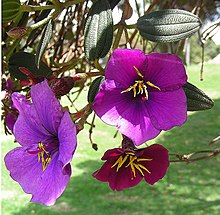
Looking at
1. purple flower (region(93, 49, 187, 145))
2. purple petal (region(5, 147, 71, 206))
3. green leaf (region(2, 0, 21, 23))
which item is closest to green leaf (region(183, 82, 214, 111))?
purple flower (region(93, 49, 187, 145))

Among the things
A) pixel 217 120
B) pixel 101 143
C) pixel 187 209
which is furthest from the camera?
pixel 217 120

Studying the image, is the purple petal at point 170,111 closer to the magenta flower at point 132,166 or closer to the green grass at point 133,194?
the magenta flower at point 132,166

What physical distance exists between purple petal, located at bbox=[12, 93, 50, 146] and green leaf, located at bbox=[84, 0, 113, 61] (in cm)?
9

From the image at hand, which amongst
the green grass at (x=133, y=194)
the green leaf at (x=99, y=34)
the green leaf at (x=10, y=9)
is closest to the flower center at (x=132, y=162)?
the green leaf at (x=99, y=34)

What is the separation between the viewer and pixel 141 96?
47 cm

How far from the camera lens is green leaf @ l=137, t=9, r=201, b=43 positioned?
0.53 meters

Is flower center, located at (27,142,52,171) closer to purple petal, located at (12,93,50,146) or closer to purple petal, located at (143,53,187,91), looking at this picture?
purple petal, located at (12,93,50,146)

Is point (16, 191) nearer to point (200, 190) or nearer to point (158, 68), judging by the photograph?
point (200, 190)

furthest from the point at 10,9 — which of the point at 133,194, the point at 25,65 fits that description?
the point at 133,194

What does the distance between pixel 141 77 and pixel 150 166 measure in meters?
0.09

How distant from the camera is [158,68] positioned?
0.46 metres

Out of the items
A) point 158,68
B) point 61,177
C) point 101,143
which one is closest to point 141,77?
point 158,68

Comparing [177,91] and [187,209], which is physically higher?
[177,91]

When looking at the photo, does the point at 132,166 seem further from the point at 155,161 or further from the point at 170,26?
the point at 170,26
